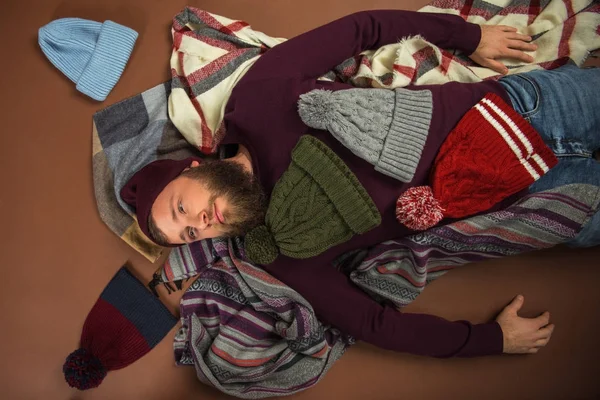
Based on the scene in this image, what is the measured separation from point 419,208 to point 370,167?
0.14 m

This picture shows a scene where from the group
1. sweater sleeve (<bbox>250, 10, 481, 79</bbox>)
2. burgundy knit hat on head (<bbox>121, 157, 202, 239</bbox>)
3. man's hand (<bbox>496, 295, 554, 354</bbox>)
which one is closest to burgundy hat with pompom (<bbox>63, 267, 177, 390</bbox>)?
burgundy knit hat on head (<bbox>121, 157, 202, 239</bbox>)

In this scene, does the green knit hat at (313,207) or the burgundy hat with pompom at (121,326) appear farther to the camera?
the burgundy hat with pompom at (121,326)

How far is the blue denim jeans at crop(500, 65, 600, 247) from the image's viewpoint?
1.00m

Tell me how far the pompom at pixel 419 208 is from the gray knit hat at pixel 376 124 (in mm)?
39

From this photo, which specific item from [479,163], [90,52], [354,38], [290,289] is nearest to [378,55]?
[354,38]

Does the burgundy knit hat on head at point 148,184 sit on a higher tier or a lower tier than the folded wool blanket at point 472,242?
higher

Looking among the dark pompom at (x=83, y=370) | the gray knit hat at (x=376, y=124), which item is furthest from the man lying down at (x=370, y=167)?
the dark pompom at (x=83, y=370)

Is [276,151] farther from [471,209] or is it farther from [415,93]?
[471,209]

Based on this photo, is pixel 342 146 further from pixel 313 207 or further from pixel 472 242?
pixel 472 242

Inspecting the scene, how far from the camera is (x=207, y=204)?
983mm

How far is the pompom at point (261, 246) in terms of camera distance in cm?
100

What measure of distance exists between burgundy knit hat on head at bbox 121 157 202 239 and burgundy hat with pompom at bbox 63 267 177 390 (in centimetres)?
18

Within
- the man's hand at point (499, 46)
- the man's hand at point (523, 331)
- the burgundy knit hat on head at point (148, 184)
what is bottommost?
the man's hand at point (523, 331)

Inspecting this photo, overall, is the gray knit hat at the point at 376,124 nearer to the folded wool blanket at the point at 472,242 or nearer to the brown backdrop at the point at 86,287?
the folded wool blanket at the point at 472,242
